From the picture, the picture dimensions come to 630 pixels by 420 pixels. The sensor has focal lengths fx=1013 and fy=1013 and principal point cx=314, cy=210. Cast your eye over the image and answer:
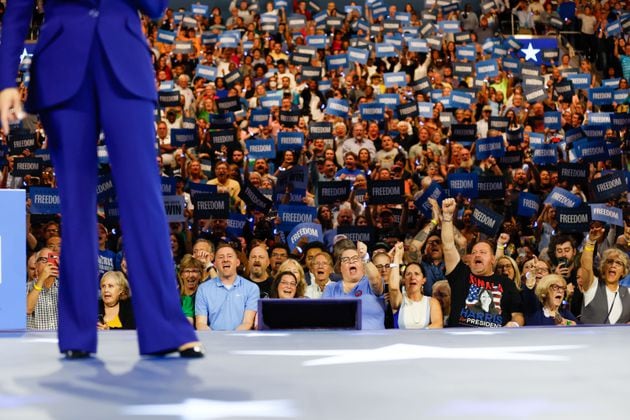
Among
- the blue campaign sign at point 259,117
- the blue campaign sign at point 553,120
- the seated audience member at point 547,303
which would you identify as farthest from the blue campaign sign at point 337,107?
the seated audience member at point 547,303

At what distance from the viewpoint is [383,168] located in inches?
378

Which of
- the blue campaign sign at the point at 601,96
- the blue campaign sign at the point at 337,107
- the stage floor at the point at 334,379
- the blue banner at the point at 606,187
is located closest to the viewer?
the stage floor at the point at 334,379

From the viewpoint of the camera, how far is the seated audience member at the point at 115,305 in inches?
204

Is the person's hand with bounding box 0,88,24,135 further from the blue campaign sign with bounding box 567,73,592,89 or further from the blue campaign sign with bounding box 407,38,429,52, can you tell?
the blue campaign sign with bounding box 407,38,429,52


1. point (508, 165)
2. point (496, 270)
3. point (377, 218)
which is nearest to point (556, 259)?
point (496, 270)

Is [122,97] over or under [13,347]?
over

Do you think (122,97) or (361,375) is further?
(122,97)

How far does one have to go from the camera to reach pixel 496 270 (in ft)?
→ 20.1

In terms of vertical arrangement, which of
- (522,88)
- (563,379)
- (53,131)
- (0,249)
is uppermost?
(522,88)

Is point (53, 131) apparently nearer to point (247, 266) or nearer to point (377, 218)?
point (247, 266)

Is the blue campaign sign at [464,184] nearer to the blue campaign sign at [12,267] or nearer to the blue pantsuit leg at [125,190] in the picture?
the blue campaign sign at [12,267]

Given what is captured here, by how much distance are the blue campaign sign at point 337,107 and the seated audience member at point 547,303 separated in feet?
19.7

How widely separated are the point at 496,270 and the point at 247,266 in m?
1.56

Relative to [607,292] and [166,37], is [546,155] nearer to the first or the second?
[607,292]
